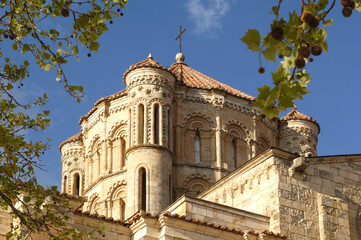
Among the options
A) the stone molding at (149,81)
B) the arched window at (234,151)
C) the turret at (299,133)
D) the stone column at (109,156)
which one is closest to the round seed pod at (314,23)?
the stone molding at (149,81)

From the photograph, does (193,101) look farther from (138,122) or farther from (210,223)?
(210,223)

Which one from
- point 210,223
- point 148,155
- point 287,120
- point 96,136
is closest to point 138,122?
point 148,155

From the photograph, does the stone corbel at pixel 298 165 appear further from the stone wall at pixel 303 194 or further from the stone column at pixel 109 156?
the stone column at pixel 109 156

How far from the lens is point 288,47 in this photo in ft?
25.8

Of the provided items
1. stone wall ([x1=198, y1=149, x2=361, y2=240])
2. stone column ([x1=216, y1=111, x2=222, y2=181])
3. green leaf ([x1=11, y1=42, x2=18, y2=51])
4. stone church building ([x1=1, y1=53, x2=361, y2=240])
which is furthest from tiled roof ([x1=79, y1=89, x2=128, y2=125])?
green leaf ([x1=11, y1=42, x2=18, y2=51])

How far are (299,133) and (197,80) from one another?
5588 mm

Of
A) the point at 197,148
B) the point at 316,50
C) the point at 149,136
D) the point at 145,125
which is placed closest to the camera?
the point at 316,50

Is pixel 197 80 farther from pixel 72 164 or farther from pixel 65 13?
pixel 65 13

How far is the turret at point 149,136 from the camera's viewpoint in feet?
95.6

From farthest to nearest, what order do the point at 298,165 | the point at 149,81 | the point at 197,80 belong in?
the point at 197,80 < the point at 149,81 < the point at 298,165

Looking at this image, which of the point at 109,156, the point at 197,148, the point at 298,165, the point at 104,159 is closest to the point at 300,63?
the point at 298,165

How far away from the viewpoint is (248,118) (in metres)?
33.7

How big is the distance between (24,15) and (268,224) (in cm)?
1098

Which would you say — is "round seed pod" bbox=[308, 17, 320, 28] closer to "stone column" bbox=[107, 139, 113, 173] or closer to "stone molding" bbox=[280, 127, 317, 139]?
"stone column" bbox=[107, 139, 113, 173]
